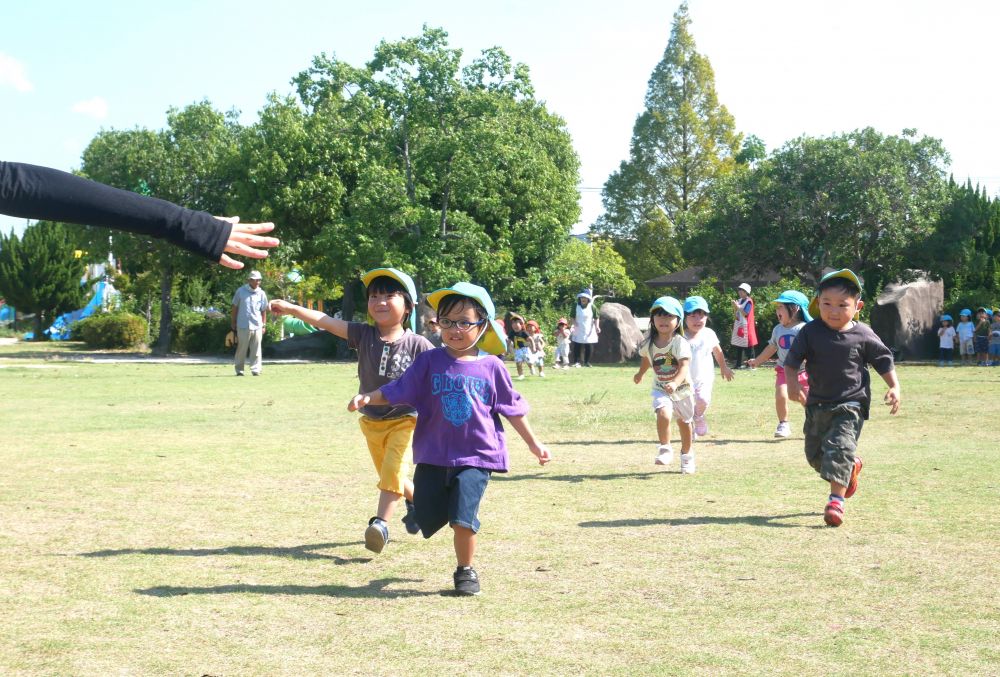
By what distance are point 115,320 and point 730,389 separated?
2821 cm

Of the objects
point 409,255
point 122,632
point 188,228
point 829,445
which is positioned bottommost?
point 122,632

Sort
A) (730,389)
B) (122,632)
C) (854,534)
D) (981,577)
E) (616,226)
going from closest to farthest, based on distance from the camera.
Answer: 1. (122,632)
2. (981,577)
3. (854,534)
4. (730,389)
5. (616,226)

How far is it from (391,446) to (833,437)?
300 cm

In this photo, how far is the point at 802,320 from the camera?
12828 millimetres

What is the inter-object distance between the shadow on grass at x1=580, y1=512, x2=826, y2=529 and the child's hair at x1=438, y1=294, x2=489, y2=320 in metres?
1.95

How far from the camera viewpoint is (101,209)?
112 inches

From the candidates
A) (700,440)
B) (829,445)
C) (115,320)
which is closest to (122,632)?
(829,445)

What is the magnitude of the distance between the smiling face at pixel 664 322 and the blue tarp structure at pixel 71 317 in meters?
44.3

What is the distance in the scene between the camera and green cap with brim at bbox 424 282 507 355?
594 centimetres

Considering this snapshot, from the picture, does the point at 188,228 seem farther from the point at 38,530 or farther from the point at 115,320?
the point at 115,320

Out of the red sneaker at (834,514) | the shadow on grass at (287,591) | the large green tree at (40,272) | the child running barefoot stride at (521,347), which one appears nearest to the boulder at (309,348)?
the child running barefoot stride at (521,347)

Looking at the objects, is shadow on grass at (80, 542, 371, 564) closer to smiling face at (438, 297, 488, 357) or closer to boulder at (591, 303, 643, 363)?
smiling face at (438, 297, 488, 357)

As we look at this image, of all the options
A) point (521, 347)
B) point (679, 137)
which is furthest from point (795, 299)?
point (679, 137)

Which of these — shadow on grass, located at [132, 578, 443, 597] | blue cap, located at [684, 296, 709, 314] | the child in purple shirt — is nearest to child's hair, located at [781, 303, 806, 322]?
blue cap, located at [684, 296, 709, 314]
